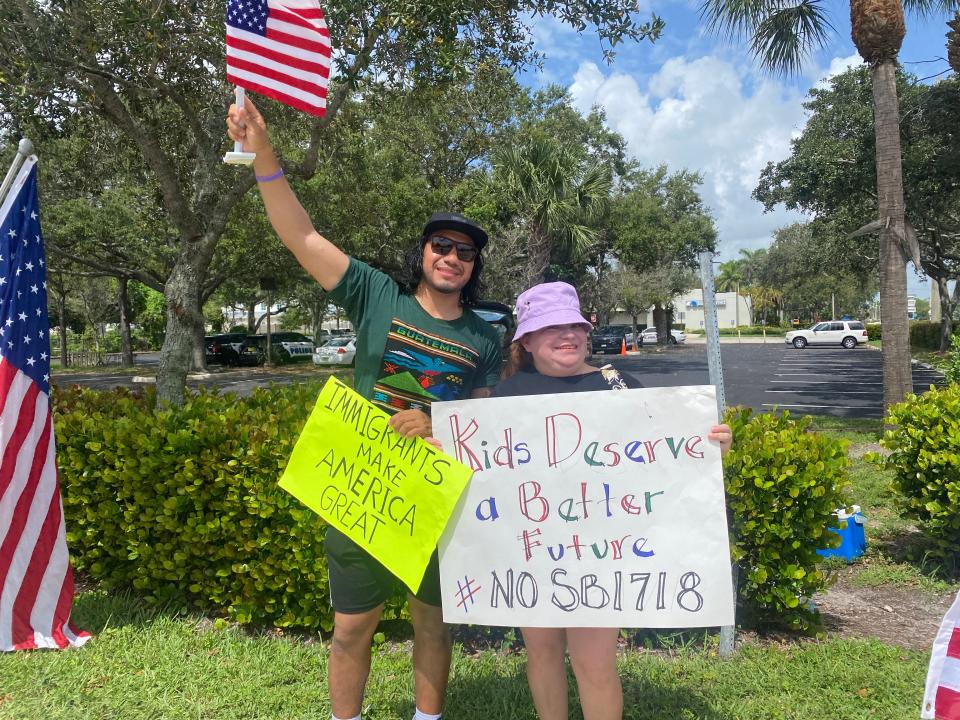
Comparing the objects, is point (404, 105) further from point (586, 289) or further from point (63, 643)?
point (586, 289)

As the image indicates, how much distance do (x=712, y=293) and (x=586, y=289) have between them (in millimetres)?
33232

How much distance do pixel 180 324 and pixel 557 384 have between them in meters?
4.33

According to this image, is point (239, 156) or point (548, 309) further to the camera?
point (548, 309)

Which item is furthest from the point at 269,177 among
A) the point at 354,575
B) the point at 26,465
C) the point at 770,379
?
the point at 770,379

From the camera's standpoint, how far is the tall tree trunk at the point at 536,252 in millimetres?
19562

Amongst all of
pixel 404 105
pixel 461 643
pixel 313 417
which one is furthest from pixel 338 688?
pixel 404 105

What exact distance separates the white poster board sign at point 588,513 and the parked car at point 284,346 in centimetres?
2945

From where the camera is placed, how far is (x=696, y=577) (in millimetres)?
2090

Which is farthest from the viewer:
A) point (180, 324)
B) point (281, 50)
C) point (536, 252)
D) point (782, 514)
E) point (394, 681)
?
point (536, 252)

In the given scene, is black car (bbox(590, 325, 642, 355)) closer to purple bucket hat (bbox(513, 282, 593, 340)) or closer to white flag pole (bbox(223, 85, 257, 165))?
purple bucket hat (bbox(513, 282, 593, 340))

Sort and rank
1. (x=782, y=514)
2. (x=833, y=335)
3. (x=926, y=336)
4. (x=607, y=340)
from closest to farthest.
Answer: (x=782, y=514) < (x=926, y=336) < (x=607, y=340) < (x=833, y=335)

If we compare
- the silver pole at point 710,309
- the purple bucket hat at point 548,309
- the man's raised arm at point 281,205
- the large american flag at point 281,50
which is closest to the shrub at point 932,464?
the silver pole at point 710,309

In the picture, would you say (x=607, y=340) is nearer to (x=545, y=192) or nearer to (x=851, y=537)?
(x=545, y=192)

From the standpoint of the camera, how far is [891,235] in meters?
8.12
